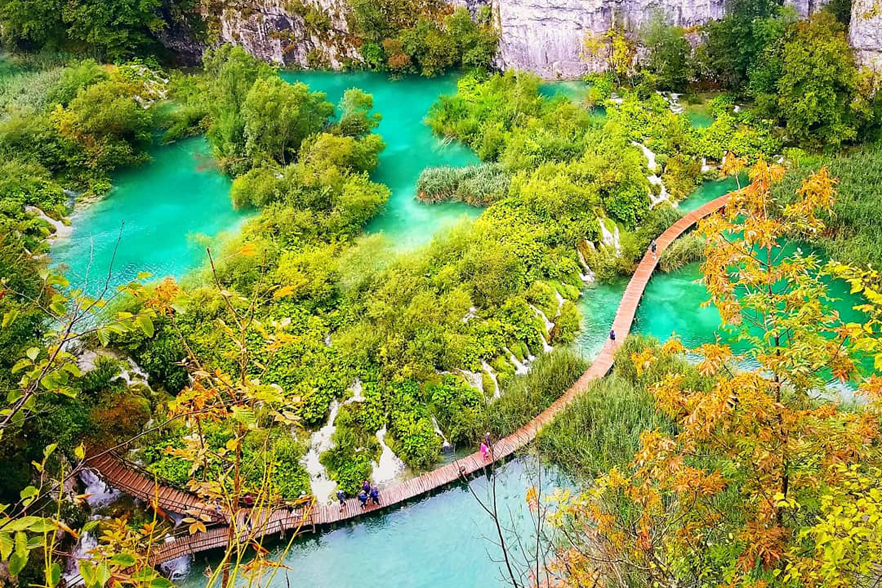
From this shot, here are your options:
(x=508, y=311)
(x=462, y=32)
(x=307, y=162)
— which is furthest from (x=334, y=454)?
(x=462, y=32)

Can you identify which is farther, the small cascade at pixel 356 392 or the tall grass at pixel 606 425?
the small cascade at pixel 356 392

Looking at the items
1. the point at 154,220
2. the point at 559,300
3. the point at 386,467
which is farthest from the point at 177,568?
the point at 154,220

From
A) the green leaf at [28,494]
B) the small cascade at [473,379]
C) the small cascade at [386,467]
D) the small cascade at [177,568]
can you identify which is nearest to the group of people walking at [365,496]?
the small cascade at [386,467]

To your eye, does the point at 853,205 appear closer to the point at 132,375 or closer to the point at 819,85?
the point at 819,85

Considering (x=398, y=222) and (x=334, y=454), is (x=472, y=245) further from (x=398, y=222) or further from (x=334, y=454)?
(x=334, y=454)

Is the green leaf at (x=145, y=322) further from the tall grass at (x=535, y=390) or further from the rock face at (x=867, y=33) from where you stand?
the rock face at (x=867, y=33)

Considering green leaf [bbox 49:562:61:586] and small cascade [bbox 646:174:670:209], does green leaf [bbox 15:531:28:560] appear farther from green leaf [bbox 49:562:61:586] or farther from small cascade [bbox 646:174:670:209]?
small cascade [bbox 646:174:670:209]
